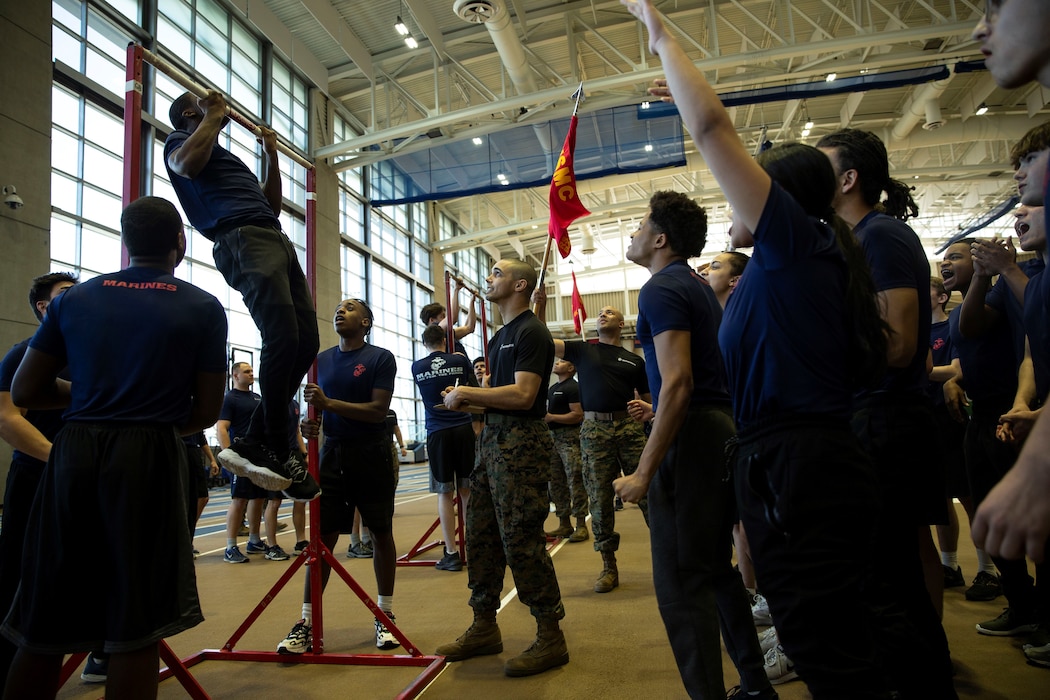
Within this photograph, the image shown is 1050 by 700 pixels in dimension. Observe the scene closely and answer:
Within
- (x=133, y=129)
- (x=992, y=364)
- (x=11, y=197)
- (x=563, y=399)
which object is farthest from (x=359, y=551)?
(x=11, y=197)

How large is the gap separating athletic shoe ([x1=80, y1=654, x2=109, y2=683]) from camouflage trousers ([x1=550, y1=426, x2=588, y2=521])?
3.82m

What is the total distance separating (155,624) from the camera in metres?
1.74

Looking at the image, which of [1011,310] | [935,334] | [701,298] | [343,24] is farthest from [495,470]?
[343,24]

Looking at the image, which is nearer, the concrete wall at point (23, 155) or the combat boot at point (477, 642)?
the combat boot at point (477, 642)

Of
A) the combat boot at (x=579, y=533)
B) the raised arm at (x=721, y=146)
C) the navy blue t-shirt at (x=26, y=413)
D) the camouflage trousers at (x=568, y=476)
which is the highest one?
the raised arm at (x=721, y=146)

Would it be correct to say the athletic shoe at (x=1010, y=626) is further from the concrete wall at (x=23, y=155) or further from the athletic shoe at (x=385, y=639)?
the concrete wall at (x=23, y=155)

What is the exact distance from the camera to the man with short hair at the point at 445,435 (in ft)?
17.1

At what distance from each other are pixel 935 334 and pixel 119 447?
4.43m

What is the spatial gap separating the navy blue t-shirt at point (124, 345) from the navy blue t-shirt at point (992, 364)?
→ 329 centimetres

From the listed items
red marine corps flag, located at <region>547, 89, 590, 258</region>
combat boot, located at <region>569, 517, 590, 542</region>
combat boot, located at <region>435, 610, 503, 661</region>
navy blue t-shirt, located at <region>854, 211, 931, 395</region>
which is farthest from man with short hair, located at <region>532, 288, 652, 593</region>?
navy blue t-shirt, located at <region>854, 211, 931, 395</region>

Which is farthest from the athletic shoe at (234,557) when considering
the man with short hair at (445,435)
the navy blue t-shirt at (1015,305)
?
the navy blue t-shirt at (1015,305)

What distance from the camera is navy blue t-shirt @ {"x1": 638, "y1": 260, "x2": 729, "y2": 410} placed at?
213 cm

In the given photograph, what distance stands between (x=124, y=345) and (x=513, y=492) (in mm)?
1641

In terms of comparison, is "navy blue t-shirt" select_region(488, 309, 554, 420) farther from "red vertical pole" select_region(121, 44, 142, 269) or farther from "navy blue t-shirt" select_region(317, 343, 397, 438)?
"red vertical pole" select_region(121, 44, 142, 269)
